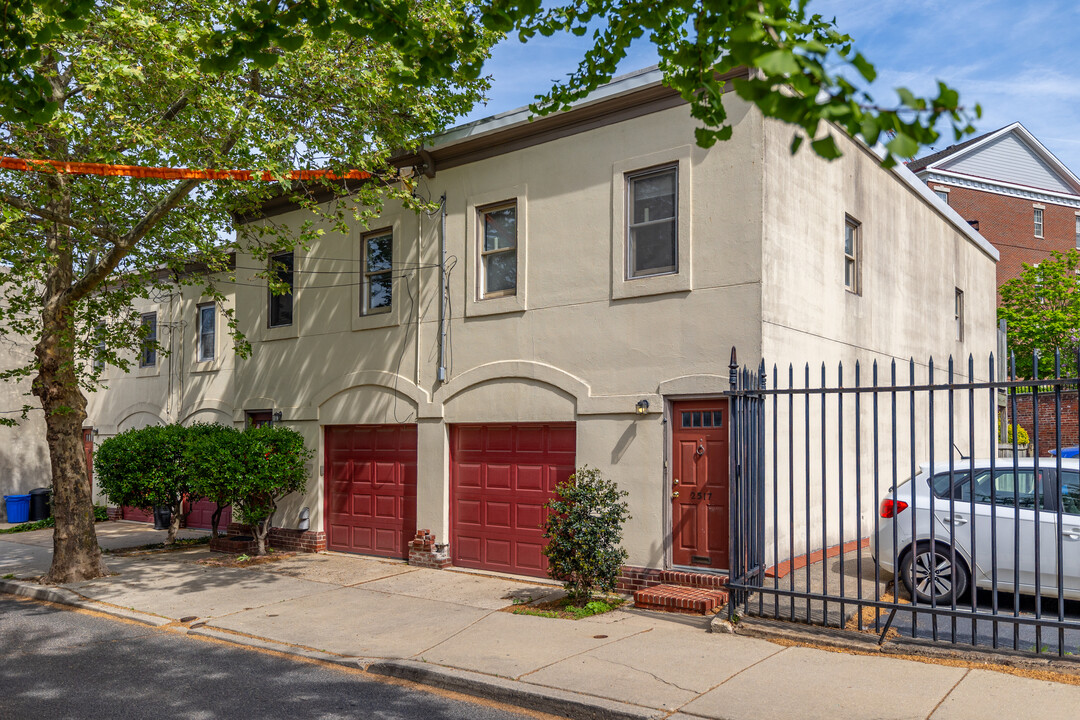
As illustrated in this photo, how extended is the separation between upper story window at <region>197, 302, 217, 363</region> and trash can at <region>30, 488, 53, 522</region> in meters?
6.50

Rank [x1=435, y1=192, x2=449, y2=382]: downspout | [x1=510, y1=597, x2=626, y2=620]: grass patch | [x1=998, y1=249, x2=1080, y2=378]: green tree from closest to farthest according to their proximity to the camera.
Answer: [x1=510, y1=597, x2=626, y2=620]: grass patch → [x1=435, y1=192, x2=449, y2=382]: downspout → [x1=998, y1=249, x2=1080, y2=378]: green tree

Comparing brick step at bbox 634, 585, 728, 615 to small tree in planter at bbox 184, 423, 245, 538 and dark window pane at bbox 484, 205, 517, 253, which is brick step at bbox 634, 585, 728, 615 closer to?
dark window pane at bbox 484, 205, 517, 253

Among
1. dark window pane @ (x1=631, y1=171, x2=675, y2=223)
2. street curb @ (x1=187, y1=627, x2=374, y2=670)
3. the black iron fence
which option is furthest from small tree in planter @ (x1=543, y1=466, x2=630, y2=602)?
dark window pane @ (x1=631, y1=171, x2=675, y2=223)

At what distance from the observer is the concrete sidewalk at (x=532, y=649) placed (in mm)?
6148

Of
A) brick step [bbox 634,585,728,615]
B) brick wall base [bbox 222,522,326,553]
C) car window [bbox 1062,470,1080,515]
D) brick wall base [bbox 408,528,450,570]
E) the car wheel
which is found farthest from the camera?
brick wall base [bbox 222,522,326,553]

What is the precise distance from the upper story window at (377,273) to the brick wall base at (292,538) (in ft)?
12.6

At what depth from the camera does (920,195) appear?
14.6 metres

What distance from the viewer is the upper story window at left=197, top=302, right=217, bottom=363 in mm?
18156

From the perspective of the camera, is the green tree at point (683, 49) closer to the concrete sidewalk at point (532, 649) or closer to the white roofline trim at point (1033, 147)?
the concrete sidewalk at point (532, 649)

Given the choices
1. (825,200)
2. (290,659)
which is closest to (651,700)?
(290,659)

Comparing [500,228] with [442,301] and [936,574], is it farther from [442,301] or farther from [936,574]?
[936,574]

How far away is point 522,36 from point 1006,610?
24.4ft

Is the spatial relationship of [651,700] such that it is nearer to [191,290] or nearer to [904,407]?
[904,407]

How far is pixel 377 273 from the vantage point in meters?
13.9
